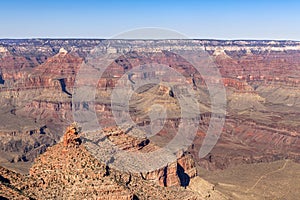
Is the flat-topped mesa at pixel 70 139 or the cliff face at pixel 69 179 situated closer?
the cliff face at pixel 69 179

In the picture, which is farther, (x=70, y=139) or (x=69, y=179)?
(x=70, y=139)

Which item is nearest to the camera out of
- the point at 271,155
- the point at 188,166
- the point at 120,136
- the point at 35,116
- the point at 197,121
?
the point at 120,136

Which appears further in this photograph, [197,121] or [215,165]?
[197,121]

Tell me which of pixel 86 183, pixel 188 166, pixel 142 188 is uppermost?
pixel 86 183

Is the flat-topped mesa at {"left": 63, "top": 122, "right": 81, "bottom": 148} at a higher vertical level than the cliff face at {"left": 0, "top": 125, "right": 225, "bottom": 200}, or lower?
higher

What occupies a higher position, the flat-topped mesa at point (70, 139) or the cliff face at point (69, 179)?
the flat-topped mesa at point (70, 139)

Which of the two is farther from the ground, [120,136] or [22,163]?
[120,136]

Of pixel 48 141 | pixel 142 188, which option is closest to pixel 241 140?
pixel 48 141

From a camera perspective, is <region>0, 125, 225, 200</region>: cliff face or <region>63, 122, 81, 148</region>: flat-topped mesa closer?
<region>0, 125, 225, 200</region>: cliff face

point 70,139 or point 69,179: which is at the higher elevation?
point 70,139

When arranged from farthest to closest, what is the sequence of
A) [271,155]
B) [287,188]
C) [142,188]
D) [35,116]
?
[35,116] < [271,155] < [287,188] < [142,188]

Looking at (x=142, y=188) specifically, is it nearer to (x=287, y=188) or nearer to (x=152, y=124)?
(x=287, y=188)
